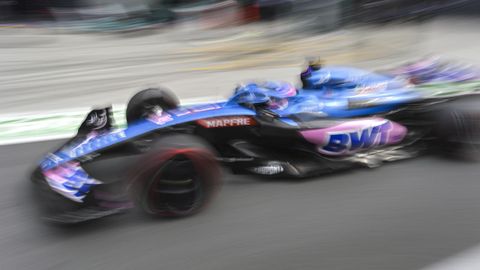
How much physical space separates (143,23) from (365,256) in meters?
12.6

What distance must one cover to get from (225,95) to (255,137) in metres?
3.33

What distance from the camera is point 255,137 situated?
3070 millimetres

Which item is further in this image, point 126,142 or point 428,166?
Answer: point 428,166

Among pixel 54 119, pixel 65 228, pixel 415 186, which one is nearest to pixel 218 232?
pixel 65 228

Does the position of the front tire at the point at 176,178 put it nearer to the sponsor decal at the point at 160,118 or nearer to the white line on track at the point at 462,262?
the sponsor decal at the point at 160,118

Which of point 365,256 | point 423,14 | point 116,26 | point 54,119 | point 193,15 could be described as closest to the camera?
point 365,256

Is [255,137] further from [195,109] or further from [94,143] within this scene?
[94,143]

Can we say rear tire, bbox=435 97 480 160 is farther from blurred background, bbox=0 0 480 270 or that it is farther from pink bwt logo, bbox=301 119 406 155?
pink bwt logo, bbox=301 119 406 155

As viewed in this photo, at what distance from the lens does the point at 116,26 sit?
13.1m

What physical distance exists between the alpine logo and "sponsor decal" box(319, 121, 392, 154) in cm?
61

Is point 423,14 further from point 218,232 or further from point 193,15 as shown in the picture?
point 218,232

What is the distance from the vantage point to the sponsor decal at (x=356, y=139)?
10.5 ft

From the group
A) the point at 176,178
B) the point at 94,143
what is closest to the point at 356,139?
the point at 176,178

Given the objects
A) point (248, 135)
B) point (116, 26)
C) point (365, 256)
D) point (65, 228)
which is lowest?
point (365, 256)
